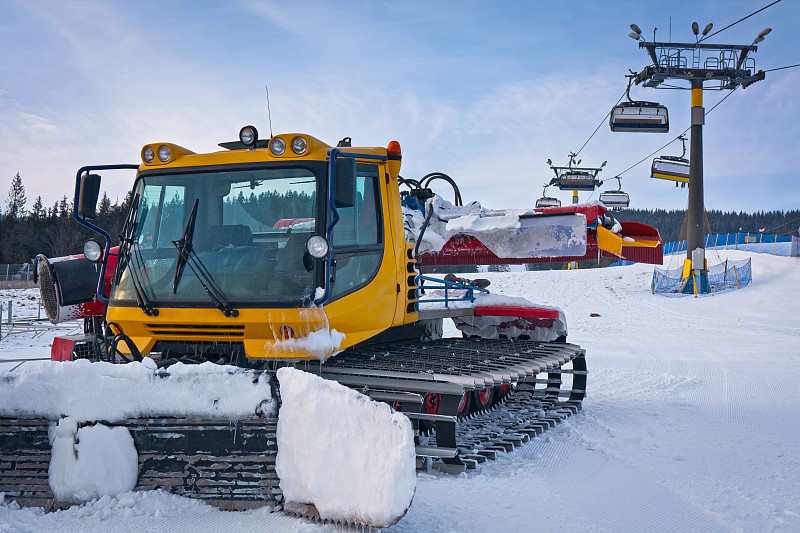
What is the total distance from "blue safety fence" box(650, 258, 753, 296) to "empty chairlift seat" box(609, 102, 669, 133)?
638cm

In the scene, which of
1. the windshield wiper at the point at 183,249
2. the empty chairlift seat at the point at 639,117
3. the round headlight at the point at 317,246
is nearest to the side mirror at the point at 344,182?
the round headlight at the point at 317,246

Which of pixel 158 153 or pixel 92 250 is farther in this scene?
pixel 158 153

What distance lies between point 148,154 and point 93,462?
8.24ft

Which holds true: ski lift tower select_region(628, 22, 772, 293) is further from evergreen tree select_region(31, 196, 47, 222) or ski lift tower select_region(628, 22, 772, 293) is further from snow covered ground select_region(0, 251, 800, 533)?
evergreen tree select_region(31, 196, 47, 222)

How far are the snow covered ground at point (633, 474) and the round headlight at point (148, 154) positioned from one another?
103 inches

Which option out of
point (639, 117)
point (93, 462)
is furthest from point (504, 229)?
point (639, 117)

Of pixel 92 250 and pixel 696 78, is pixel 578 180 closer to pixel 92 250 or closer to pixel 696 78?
pixel 696 78

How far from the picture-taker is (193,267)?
189 inches

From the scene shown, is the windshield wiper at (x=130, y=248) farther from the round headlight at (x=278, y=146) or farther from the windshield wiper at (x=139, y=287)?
the round headlight at (x=278, y=146)

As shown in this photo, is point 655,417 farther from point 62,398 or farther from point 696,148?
point 696,148

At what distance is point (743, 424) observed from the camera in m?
7.11

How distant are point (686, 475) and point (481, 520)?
205 centimetres

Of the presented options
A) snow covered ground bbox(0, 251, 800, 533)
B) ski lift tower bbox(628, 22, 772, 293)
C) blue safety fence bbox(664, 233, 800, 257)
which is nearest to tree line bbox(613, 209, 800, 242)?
blue safety fence bbox(664, 233, 800, 257)

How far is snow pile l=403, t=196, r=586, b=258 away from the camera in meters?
7.49
